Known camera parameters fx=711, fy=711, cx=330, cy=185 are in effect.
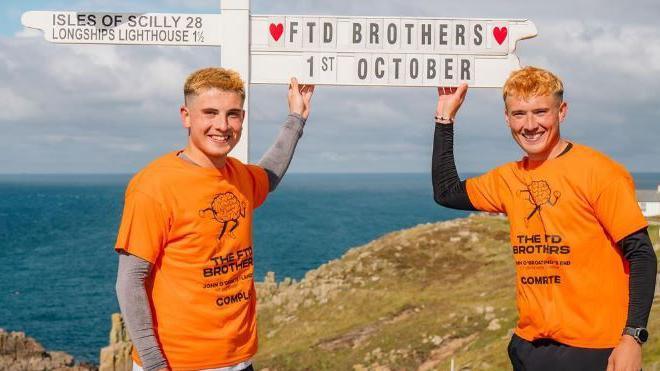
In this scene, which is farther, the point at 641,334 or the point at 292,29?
the point at 292,29

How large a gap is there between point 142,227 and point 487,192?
2525mm

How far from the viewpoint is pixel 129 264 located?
14.5 feet

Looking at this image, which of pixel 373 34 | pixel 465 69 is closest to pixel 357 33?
pixel 373 34

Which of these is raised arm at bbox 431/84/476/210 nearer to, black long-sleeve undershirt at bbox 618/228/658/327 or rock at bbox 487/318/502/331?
black long-sleeve undershirt at bbox 618/228/658/327

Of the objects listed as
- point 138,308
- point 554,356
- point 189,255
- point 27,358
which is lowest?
point 27,358

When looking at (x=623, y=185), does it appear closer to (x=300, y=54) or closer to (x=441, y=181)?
(x=441, y=181)

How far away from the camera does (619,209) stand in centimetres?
450

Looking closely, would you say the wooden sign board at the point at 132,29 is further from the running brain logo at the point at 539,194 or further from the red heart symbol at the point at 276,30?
the running brain logo at the point at 539,194

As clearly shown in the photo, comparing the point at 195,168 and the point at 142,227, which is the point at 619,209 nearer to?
the point at 195,168

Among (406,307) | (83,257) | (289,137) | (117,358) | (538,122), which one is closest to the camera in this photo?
(538,122)

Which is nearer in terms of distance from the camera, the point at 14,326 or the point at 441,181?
the point at 441,181

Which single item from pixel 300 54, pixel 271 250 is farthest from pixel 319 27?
pixel 271 250

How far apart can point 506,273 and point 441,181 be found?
25.8 metres

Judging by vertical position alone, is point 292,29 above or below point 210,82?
above
